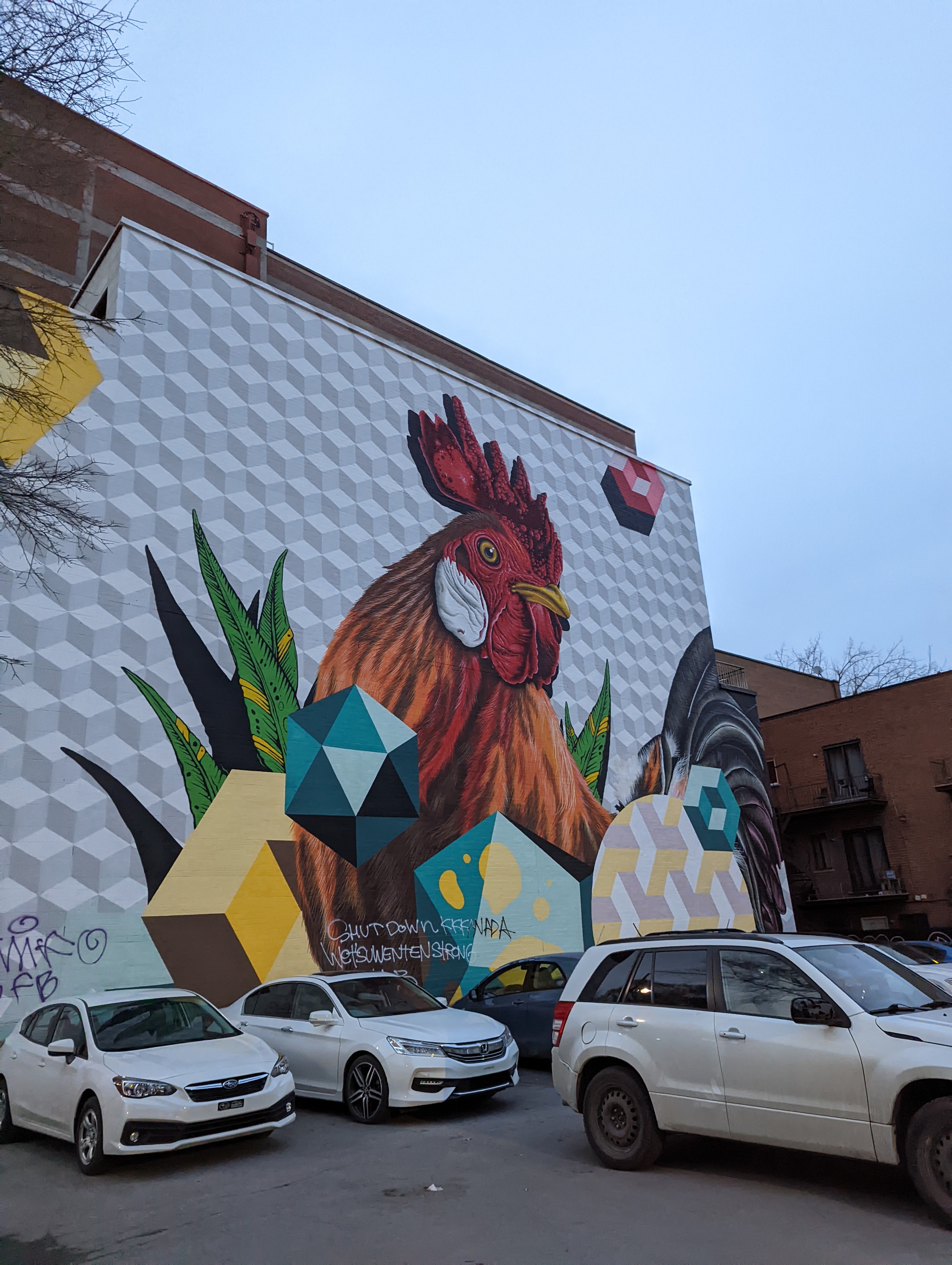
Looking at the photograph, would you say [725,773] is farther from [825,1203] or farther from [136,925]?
[825,1203]

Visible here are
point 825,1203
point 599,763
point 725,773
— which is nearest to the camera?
point 825,1203

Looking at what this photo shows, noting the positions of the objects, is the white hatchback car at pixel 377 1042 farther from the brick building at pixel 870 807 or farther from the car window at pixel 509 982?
the brick building at pixel 870 807

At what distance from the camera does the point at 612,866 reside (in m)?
21.6

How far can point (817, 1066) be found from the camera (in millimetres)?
5879

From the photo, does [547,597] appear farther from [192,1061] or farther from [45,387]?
[192,1061]

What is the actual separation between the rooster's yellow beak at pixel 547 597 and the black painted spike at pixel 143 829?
33.6ft

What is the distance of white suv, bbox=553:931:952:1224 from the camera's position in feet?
18.0

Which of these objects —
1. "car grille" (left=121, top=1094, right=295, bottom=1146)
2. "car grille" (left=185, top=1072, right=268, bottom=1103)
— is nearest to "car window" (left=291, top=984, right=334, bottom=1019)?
"car grille" (left=185, top=1072, right=268, bottom=1103)

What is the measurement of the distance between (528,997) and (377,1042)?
3716 millimetres

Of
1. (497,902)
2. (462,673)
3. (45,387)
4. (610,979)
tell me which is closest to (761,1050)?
(610,979)

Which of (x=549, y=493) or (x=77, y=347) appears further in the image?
(x=549, y=493)

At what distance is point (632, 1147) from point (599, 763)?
1543cm

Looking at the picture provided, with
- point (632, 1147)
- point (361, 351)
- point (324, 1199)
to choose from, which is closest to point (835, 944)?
point (632, 1147)

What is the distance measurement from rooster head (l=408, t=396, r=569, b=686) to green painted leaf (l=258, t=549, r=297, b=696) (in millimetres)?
3852
